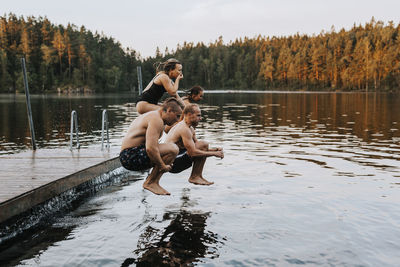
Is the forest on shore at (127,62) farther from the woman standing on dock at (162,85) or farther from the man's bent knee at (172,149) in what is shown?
the man's bent knee at (172,149)

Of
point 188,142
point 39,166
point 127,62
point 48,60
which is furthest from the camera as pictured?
point 127,62

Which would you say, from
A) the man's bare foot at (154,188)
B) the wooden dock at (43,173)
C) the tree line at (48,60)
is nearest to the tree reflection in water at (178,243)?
the man's bare foot at (154,188)

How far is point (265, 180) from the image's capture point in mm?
10172

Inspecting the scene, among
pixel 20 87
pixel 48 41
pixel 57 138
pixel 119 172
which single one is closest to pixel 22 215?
pixel 119 172

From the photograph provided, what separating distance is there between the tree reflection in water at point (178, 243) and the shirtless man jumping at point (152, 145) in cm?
69

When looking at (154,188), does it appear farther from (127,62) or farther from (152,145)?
(127,62)

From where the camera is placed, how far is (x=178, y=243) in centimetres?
586

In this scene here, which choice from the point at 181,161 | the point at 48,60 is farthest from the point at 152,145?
the point at 48,60

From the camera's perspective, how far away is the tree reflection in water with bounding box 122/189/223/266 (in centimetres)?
527

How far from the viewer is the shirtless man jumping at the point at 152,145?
6.16m

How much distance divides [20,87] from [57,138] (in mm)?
108568

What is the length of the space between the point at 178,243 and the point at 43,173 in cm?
379

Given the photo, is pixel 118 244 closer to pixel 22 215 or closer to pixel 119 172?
pixel 22 215

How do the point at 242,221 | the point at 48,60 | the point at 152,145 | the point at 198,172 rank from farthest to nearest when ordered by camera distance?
the point at 48,60 → the point at 198,172 → the point at 242,221 → the point at 152,145
